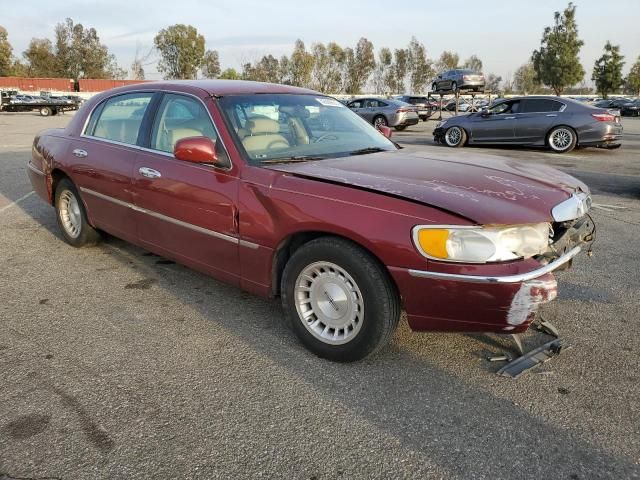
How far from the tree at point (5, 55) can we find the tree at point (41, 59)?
8.94ft

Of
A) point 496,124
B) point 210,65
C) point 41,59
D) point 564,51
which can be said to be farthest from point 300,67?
point 496,124

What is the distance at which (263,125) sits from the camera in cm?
359

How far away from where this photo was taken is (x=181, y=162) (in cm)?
358

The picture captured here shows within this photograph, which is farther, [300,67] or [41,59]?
[41,59]

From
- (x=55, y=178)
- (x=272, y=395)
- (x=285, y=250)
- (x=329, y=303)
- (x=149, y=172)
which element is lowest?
(x=272, y=395)

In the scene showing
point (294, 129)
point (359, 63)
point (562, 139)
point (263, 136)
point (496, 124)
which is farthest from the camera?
point (359, 63)

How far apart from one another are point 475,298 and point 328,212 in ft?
2.86

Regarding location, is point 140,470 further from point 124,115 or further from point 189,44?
point 189,44

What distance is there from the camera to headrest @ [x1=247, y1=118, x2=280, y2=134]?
3535 mm

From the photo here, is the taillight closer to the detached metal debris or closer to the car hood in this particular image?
the car hood

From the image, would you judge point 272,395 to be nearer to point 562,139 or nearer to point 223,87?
point 223,87

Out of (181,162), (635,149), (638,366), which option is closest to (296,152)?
(181,162)

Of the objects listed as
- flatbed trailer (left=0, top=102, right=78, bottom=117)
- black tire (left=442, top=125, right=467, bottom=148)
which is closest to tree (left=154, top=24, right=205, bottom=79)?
flatbed trailer (left=0, top=102, right=78, bottom=117)

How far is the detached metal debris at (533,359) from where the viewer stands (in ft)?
9.43
